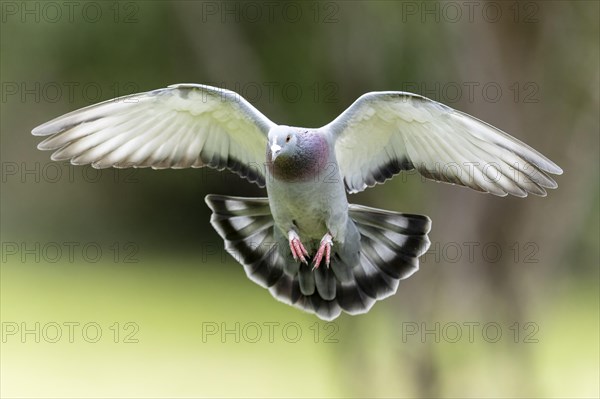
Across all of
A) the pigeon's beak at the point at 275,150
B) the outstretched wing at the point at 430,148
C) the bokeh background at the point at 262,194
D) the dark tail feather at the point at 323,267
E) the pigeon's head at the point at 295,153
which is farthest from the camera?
the bokeh background at the point at 262,194

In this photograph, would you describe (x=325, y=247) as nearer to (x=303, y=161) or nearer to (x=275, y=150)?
(x=303, y=161)

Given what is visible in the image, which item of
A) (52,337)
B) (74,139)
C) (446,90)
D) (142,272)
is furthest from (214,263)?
(74,139)

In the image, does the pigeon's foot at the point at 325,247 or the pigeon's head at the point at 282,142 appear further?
the pigeon's foot at the point at 325,247

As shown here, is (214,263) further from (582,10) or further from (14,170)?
(582,10)

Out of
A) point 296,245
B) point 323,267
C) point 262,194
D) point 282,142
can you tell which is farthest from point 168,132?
point 262,194

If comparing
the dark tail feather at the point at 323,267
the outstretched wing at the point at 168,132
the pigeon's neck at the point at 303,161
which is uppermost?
the outstretched wing at the point at 168,132

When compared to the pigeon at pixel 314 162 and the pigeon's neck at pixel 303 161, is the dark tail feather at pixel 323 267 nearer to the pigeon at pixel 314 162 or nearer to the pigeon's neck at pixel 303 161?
the pigeon at pixel 314 162

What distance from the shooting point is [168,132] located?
5.80 m

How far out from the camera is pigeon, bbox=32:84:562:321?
17.3 ft

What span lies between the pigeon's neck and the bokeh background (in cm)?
→ 383

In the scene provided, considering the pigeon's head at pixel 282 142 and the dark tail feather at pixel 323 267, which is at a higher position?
the pigeon's head at pixel 282 142

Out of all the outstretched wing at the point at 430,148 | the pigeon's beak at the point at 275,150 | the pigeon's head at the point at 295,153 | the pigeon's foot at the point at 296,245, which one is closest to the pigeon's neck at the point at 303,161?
the pigeon's head at the point at 295,153

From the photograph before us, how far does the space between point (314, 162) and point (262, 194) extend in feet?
28.7

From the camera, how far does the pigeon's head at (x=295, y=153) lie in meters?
5.13
